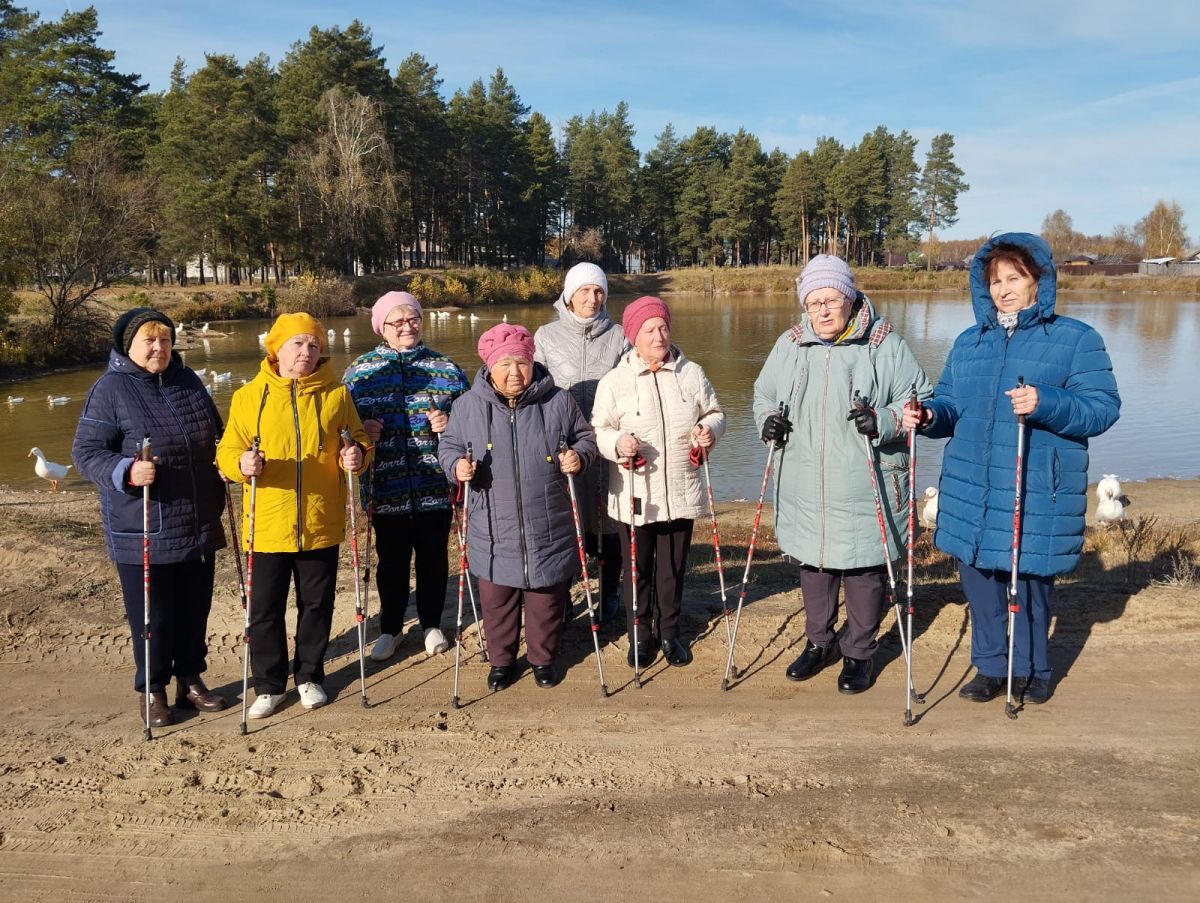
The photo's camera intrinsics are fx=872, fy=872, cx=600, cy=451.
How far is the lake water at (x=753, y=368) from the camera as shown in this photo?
539 inches

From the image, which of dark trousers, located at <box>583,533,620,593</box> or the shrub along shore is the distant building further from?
dark trousers, located at <box>583,533,620,593</box>

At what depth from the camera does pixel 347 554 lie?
281 inches

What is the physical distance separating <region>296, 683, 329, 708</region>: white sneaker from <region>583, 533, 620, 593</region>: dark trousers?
5.50 feet

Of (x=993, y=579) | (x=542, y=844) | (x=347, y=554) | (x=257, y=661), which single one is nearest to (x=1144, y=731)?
(x=993, y=579)

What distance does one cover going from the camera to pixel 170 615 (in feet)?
13.5

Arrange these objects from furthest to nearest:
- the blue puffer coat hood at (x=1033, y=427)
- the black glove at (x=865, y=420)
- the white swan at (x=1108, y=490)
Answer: the white swan at (x=1108, y=490), the black glove at (x=865, y=420), the blue puffer coat hood at (x=1033, y=427)

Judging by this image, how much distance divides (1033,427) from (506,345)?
7.95 feet

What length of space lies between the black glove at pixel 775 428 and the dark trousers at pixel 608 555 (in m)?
1.38

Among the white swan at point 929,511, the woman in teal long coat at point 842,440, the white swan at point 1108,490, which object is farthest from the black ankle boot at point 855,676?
the white swan at point 1108,490

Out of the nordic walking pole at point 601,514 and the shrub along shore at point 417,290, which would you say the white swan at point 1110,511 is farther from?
the shrub along shore at point 417,290

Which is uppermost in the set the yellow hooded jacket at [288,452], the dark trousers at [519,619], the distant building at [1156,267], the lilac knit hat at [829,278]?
the distant building at [1156,267]

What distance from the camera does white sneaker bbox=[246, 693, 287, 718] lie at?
4.17 meters

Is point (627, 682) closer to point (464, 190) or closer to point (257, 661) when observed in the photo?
point (257, 661)

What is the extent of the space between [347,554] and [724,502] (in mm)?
5470
